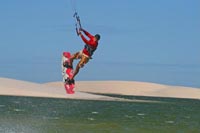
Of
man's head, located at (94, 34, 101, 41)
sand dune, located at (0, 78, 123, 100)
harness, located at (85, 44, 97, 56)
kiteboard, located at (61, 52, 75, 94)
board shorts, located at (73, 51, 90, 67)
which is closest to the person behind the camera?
man's head, located at (94, 34, 101, 41)

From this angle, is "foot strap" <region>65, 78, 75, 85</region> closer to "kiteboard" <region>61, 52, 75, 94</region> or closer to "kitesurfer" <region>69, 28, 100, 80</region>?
"kiteboard" <region>61, 52, 75, 94</region>

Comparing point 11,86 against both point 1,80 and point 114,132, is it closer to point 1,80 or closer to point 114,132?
point 1,80

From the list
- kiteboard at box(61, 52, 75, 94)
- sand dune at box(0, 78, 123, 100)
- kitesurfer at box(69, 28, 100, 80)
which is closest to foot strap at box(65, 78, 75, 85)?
kiteboard at box(61, 52, 75, 94)

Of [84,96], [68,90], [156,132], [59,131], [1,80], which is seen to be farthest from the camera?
[1,80]

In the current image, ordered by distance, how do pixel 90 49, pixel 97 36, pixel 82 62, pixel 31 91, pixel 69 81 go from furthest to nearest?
pixel 31 91
pixel 69 81
pixel 82 62
pixel 90 49
pixel 97 36

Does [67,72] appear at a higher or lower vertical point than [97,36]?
lower

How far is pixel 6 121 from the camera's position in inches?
1720

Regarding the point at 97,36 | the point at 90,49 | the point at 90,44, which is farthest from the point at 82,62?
the point at 97,36

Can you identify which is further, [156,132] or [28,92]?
[28,92]

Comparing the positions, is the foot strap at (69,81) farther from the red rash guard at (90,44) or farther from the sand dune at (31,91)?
the sand dune at (31,91)

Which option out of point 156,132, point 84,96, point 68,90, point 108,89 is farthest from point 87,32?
point 108,89

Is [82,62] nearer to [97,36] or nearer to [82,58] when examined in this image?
[82,58]

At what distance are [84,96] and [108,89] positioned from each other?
79.8 m

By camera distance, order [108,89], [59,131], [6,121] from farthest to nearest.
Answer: [108,89] → [6,121] → [59,131]
